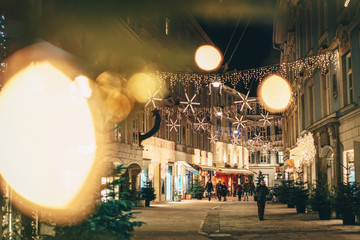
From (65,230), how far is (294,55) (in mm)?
27303

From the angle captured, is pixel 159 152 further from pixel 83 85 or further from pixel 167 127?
pixel 83 85

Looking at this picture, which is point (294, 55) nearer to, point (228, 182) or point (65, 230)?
point (65, 230)

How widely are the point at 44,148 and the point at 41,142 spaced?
109mm

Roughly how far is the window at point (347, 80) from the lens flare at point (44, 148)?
39.5 ft

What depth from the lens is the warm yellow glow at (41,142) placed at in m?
7.16

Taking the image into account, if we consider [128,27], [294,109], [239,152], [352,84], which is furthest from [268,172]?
[352,84]

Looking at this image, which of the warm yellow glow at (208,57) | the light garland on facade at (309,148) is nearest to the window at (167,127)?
the warm yellow glow at (208,57)

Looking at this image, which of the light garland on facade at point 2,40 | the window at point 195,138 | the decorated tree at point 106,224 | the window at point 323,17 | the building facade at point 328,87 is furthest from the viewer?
Result: the window at point 195,138

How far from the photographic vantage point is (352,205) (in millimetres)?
15406

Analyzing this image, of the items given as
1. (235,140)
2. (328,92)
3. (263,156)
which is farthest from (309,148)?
(263,156)

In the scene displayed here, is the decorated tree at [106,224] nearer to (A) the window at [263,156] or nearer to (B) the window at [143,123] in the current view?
(B) the window at [143,123]

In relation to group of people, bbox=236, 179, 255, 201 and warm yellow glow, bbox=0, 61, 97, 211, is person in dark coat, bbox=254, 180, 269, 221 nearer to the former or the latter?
warm yellow glow, bbox=0, 61, 97, 211

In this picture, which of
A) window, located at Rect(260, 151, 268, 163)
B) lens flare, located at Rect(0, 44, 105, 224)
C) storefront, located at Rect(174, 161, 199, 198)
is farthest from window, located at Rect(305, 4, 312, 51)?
window, located at Rect(260, 151, 268, 163)

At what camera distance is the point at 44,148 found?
26.3ft
